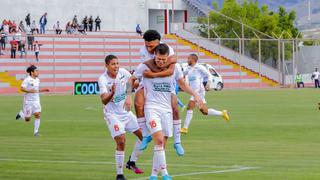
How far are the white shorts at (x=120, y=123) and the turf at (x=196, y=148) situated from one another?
0.80 metres

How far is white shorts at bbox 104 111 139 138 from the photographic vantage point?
53.1 feet

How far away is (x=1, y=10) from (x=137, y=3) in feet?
51.8

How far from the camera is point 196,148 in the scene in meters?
22.3

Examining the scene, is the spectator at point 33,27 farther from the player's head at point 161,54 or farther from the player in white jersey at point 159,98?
the player's head at point 161,54

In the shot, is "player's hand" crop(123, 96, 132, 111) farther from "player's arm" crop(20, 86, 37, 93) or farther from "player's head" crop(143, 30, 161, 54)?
"player's arm" crop(20, 86, 37, 93)

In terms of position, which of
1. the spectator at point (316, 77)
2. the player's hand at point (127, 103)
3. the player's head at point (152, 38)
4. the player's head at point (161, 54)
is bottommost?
the spectator at point (316, 77)

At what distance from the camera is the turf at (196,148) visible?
55.0 ft

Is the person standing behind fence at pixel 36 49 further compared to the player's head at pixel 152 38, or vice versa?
the person standing behind fence at pixel 36 49

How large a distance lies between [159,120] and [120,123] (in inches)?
59.5

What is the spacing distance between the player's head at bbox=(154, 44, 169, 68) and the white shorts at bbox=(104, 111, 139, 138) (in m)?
1.70

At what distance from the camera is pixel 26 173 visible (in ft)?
55.3

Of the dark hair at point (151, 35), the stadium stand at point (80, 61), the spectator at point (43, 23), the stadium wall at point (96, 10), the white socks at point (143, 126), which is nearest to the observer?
the dark hair at point (151, 35)

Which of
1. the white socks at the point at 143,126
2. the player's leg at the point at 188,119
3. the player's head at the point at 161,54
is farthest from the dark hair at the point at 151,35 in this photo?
the player's leg at the point at 188,119

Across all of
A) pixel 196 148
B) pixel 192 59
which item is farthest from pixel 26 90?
pixel 196 148
